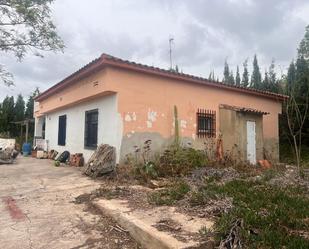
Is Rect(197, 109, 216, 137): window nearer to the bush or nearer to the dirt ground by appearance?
the bush

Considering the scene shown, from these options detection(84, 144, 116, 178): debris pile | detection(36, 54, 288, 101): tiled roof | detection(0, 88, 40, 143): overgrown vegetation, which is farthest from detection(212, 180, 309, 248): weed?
detection(0, 88, 40, 143): overgrown vegetation

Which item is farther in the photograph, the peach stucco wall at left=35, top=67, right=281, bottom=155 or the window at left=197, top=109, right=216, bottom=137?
the window at left=197, top=109, right=216, bottom=137

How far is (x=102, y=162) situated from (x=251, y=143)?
602cm

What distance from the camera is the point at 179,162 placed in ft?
28.9

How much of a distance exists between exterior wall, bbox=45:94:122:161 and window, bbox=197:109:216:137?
3338 mm

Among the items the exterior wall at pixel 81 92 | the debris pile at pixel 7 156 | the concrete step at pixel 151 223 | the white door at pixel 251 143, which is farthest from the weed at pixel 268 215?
the debris pile at pixel 7 156

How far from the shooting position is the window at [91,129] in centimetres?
1122

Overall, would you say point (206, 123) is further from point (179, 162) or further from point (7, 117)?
point (7, 117)

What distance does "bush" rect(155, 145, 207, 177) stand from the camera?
8.48 metres

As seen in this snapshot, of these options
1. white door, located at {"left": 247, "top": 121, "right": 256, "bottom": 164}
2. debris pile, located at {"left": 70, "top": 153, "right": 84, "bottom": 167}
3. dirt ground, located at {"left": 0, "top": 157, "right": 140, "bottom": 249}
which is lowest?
dirt ground, located at {"left": 0, "top": 157, "right": 140, "bottom": 249}

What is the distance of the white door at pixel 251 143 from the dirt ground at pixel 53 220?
635cm

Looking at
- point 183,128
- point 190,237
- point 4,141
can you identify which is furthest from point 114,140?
point 4,141

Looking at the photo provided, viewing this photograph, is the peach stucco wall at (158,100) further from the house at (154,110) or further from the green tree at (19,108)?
the green tree at (19,108)

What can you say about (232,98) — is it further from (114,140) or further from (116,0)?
(116,0)
